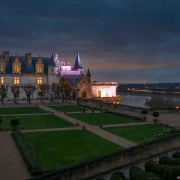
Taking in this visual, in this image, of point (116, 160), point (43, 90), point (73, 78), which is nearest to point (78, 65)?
point (73, 78)

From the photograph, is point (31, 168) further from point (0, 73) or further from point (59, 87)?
point (0, 73)

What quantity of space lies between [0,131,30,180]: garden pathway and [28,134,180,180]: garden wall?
1863 millimetres

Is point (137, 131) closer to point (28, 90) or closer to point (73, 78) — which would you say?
point (28, 90)

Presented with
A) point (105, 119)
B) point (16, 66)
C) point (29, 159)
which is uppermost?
point (16, 66)

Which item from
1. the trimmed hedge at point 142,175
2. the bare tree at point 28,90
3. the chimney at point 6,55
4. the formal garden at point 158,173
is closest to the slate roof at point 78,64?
the chimney at point 6,55

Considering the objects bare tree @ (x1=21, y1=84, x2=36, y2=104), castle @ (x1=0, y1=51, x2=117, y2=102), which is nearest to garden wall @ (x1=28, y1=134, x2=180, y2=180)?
bare tree @ (x1=21, y1=84, x2=36, y2=104)

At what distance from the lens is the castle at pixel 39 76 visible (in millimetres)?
79850

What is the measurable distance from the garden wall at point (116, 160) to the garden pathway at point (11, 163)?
186cm

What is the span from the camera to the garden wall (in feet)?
54.3

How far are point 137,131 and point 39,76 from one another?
56.3 m

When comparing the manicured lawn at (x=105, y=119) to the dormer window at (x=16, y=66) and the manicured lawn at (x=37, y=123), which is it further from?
the dormer window at (x=16, y=66)

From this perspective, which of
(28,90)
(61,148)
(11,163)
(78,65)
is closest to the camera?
(11,163)

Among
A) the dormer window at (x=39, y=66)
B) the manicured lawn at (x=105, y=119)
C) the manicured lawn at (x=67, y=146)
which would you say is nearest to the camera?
the manicured lawn at (x=67, y=146)

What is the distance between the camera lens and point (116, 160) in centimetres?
1906
